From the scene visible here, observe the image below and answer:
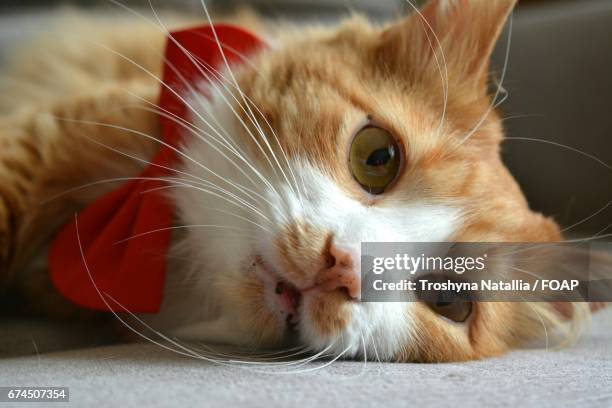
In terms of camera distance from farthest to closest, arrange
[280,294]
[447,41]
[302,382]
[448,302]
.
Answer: [447,41] < [448,302] < [280,294] < [302,382]

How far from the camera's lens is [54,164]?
1.32m

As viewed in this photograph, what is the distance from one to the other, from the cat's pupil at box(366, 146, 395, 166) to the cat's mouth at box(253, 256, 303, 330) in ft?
0.90

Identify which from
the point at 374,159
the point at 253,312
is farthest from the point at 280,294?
the point at 374,159

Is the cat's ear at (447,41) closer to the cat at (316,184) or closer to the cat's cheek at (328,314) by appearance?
the cat at (316,184)

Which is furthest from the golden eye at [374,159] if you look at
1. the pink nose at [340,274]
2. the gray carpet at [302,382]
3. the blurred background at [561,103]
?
the blurred background at [561,103]

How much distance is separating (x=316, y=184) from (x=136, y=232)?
41cm

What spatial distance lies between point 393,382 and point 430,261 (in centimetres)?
26

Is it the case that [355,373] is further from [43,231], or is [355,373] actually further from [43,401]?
[43,231]

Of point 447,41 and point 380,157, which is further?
point 447,41

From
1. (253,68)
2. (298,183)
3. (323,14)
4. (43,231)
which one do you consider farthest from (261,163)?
(323,14)

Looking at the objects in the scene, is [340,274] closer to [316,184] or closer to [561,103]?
[316,184]

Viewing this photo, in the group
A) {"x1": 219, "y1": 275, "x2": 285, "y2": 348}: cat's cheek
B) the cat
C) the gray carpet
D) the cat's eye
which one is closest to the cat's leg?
the cat

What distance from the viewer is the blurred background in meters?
→ 2.06

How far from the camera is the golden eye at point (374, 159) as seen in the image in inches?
43.2
